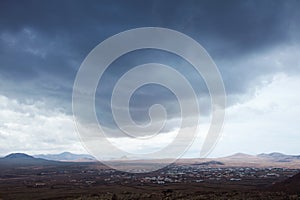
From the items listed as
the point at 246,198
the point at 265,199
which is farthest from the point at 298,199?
the point at 246,198

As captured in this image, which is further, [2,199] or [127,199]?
[2,199]

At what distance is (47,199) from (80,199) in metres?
20.2

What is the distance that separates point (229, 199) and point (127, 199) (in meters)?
27.3

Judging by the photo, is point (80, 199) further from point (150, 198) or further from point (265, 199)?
point (265, 199)

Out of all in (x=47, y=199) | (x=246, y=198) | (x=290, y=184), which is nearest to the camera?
(x=246, y=198)

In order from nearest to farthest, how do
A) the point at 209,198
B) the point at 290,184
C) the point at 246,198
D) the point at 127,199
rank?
1. the point at 246,198
2. the point at 209,198
3. the point at 127,199
4. the point at 290,184

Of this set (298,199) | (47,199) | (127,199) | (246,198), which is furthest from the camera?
(47,199)

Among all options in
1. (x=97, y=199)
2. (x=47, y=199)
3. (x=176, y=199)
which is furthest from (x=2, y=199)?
(x=176, y=199)

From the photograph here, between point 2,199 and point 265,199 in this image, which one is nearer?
point 265,199

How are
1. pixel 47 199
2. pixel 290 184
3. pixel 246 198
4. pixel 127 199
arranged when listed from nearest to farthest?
1. pixel 246 198
2. pixel 127 199
3. pixel 290 184
4. pixel 47 199

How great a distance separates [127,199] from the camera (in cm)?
8394

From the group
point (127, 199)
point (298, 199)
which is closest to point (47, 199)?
point (127, 199)

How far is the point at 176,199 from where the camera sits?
7944cm

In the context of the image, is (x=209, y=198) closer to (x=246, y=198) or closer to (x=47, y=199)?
(x=246, y=198)
